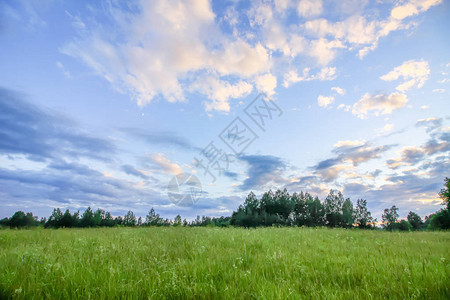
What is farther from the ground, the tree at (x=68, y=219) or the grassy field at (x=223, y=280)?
the grassy field at (x=223, y=280)

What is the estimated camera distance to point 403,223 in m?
86.2

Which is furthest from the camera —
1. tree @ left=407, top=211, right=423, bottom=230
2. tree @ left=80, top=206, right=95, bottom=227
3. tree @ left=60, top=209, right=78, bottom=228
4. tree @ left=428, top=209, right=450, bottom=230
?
tree @ left=407, top=211, right=423, bottom=230

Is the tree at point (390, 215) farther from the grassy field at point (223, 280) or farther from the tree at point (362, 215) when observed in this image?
the grassy field at point (223, 280)

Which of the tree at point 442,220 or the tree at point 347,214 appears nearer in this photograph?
the tree at point 442,220

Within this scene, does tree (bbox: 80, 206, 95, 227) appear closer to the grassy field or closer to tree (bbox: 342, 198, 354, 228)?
the grassy field

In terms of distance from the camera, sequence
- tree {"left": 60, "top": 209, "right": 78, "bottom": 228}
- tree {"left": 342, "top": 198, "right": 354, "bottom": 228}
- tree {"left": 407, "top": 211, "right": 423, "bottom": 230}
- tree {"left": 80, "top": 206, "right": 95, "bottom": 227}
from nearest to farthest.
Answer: tree {"left": 60, "top": 209, "right": 78, "bottom": 228} < tree {"left": 80, "top": 206, "right": 95, "bottom": 227} < tree {"left": 342, "top": 198, "right": 354, "bottom": 228} < tree {"left": 407, "top": 211, "right": 423, "bottom": 230}

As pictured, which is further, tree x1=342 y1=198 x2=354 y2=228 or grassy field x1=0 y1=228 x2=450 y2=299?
tree x1=342 y1=198 x2=354 y2=228

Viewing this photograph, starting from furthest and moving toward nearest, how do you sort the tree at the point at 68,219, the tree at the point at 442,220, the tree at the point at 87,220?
the tree at the point at 87,220 < the tree at the point at 68,219 < the tree at the point at 442,220

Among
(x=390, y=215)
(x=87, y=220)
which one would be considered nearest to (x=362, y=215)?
(x=390, y=215)

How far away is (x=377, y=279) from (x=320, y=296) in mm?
1439

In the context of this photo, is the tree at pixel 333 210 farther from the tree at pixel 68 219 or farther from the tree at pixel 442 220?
the tree at pixel 68 219

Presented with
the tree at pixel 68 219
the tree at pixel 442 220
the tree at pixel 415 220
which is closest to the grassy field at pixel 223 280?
the tree at pixel 442 220

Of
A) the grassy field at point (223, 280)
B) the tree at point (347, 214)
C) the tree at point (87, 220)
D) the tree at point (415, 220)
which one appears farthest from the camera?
the tree at point (415, 220)

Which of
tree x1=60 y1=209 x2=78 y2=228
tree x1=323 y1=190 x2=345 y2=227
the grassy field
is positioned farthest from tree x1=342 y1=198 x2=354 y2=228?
tree x1=60 y1=209 x2=78 y2=228
